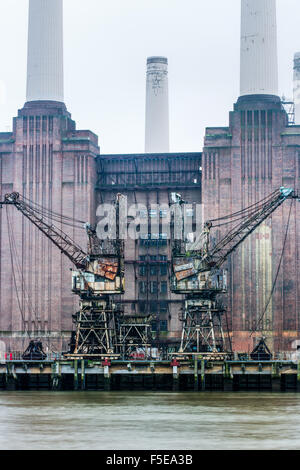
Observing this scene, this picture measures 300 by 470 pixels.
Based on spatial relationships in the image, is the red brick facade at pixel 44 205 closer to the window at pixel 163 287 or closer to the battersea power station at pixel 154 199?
the battersea power station at pixel 154 199

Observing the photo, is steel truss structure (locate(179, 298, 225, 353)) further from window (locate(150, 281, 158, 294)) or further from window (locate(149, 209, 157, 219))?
window (locate(149, 209, 157, 219))

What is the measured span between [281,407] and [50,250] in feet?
144

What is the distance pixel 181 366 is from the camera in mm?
91125

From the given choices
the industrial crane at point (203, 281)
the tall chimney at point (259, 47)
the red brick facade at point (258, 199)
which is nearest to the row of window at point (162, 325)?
the red brick facade at point (258, 199)

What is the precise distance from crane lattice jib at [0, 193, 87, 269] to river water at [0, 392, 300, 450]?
1796 cm

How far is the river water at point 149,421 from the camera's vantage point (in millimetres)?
53250

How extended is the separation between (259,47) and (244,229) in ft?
63.4

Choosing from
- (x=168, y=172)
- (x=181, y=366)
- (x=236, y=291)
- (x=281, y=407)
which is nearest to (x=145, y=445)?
(x=281, y=407)

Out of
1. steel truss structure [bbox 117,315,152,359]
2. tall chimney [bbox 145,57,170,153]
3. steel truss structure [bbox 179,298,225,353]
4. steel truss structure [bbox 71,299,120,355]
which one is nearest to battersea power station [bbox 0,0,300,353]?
steel truss structure [bbox 117,315,152,359]

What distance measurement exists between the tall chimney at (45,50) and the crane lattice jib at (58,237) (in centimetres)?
1231

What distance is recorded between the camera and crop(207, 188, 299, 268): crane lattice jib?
99.8 metres

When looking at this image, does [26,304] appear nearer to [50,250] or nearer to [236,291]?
[50,250]

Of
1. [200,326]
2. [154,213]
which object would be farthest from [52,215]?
[200,326]

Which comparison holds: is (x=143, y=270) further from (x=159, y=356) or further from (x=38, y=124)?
(x=38, y=124)
